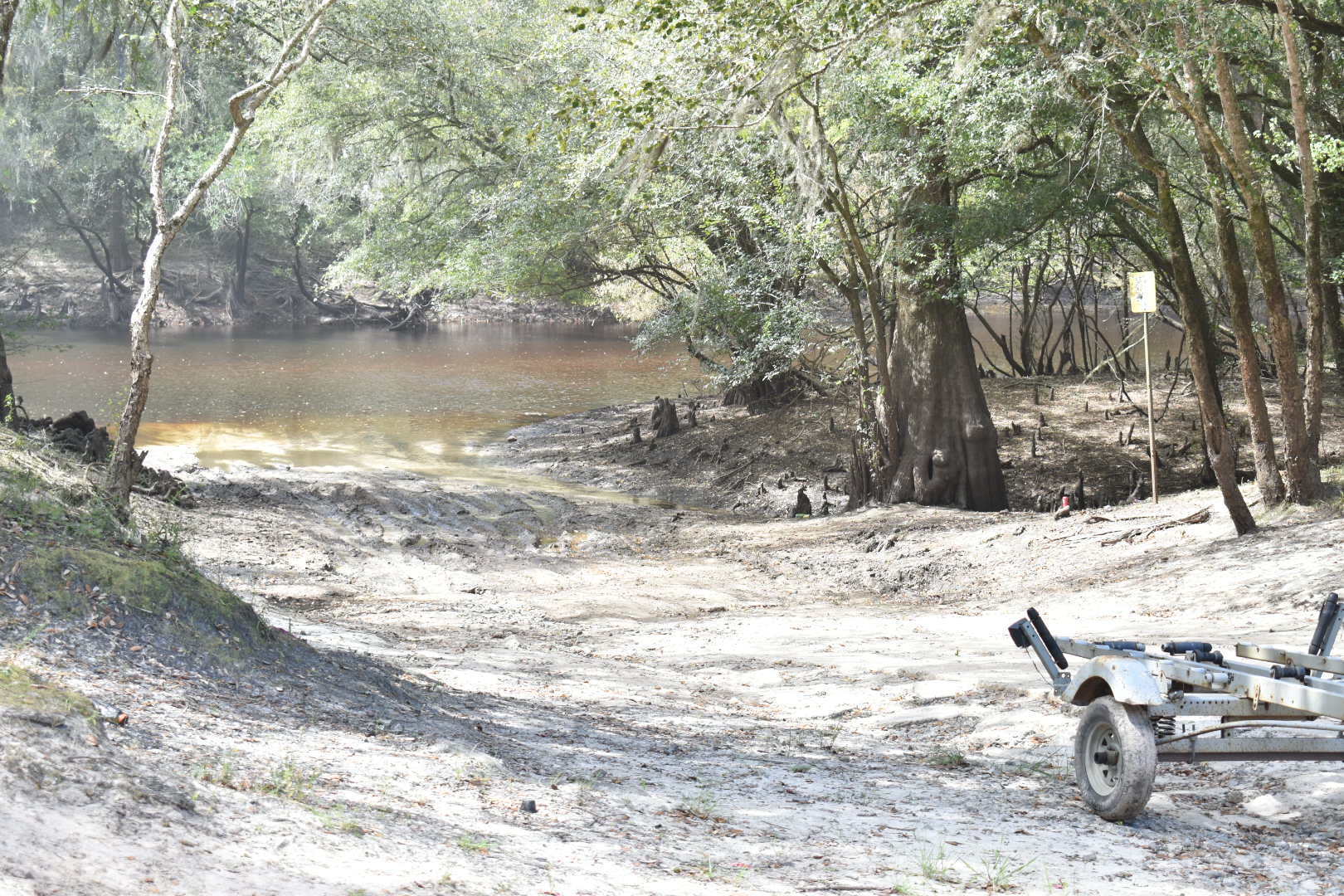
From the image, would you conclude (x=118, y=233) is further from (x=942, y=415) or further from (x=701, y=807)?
(x=701, y=807)

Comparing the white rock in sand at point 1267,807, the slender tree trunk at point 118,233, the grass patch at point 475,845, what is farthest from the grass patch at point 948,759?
the slender tree trunk at point 118,233

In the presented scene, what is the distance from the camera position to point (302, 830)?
3.95 metres

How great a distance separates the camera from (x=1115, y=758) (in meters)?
4.92

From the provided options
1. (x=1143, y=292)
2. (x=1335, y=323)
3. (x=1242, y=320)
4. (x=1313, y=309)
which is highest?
(x=1143, y=292)

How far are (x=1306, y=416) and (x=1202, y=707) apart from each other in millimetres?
8717

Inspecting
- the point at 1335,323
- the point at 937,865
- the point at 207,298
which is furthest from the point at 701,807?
the point at 207,298

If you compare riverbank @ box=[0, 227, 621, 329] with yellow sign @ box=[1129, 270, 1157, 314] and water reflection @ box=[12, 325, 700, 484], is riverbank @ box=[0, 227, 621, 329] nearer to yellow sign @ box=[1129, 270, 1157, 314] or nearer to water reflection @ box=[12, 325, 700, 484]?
water reflection @ box=[12, 325, 700, 484]

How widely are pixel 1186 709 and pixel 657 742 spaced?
8.74 feet

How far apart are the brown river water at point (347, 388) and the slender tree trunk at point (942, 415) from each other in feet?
21.8

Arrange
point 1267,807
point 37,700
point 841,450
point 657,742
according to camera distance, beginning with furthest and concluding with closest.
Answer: point 841,450 < point 657,742 < point 1267,807 < point 37,700

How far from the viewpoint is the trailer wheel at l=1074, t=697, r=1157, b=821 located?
4684mm

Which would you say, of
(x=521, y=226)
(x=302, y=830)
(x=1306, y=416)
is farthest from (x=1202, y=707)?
(x=521, y=226)

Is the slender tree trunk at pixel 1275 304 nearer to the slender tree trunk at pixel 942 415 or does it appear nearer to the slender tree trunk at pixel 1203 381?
the slender tree trunk at pixel 1203 381

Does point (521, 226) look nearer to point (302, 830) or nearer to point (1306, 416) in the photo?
point (1306, 416)
